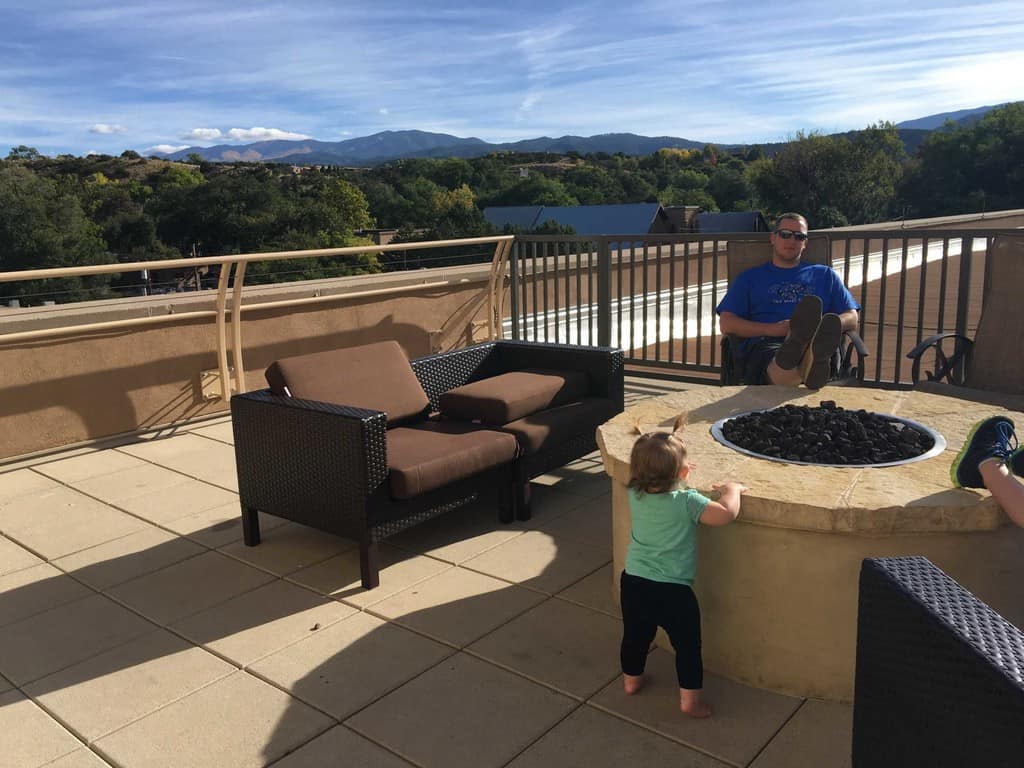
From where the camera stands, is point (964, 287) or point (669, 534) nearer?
point (669, 534)

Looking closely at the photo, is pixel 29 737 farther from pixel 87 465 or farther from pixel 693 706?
pixel 87 465

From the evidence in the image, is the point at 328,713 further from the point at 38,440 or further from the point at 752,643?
the point at 38,440

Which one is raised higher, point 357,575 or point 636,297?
point 636,297

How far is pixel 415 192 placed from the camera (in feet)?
219

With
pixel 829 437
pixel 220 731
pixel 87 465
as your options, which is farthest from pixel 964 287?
pixel 87 465

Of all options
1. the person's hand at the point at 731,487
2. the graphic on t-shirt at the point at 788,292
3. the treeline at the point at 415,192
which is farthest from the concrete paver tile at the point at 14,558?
the treeline at the point at 415,192

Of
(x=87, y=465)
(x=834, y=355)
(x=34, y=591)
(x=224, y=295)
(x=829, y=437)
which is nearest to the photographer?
(x=829, y=437)

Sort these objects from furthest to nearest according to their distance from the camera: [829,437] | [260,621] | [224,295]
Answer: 1. [224,295]
2. [260,621]
3. [829,437]

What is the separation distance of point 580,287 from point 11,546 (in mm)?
4204

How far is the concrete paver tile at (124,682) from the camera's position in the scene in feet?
7.32

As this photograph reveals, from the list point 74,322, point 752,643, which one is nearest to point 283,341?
point 74,322

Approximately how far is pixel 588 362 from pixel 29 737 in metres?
2.82

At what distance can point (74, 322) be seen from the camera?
482cm

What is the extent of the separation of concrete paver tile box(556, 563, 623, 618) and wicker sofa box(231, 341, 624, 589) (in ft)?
2.02
